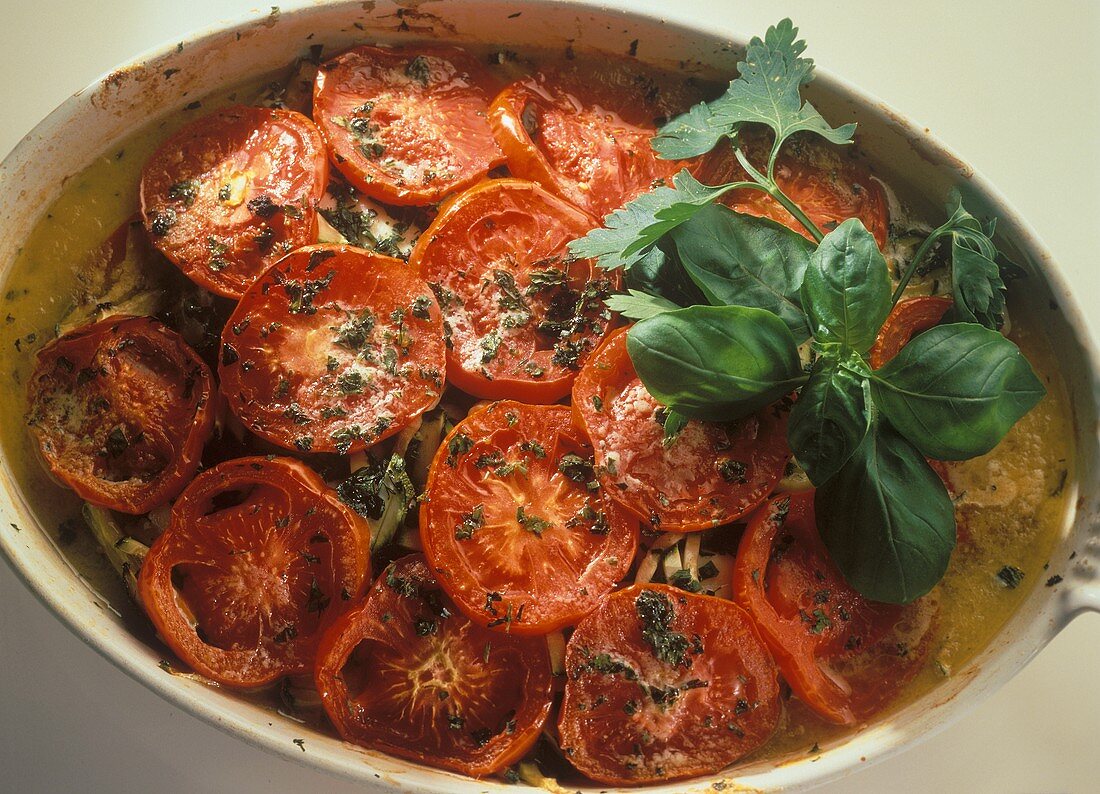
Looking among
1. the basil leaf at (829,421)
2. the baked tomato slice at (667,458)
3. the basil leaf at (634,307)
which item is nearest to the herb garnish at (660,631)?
the baked tomato slice at (667,458)

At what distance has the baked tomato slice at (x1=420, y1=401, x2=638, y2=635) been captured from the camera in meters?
1.96

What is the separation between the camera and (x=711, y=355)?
1.74m

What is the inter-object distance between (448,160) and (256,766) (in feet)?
5.05

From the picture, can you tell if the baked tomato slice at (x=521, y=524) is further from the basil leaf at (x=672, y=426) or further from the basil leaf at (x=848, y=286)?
the basil leaf at (x=848, y=286)

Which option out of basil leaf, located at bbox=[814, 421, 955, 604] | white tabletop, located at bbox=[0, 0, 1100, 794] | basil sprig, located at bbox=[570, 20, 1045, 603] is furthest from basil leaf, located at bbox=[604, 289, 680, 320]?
white tabletop, located at bbox=[0, 0, 1100, 794]

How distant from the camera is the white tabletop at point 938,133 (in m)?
2.28

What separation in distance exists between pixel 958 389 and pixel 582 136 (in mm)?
1070

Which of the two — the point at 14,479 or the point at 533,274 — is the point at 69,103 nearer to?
the point at 14,479

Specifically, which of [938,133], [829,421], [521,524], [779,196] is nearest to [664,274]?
[779,196]

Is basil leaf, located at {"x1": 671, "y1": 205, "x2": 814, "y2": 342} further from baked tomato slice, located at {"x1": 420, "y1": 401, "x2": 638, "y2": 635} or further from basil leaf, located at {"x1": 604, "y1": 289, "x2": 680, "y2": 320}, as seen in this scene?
baked tomato slice, located at {"x1": 420, "y1": 401, "x2": 638, "y2": 635}

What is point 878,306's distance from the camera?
5.94ft

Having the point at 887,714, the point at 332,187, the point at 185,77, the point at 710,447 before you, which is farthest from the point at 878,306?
the point at 185,77

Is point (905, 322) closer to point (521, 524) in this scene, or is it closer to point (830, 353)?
point (830, 353)

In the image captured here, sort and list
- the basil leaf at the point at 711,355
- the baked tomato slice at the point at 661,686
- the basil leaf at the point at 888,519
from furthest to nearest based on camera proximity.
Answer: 1. the baked tomato slice at the point at 661,686
2. the basil leaf at the point at 888,519
3. the basil leaf at the point at 711,355
